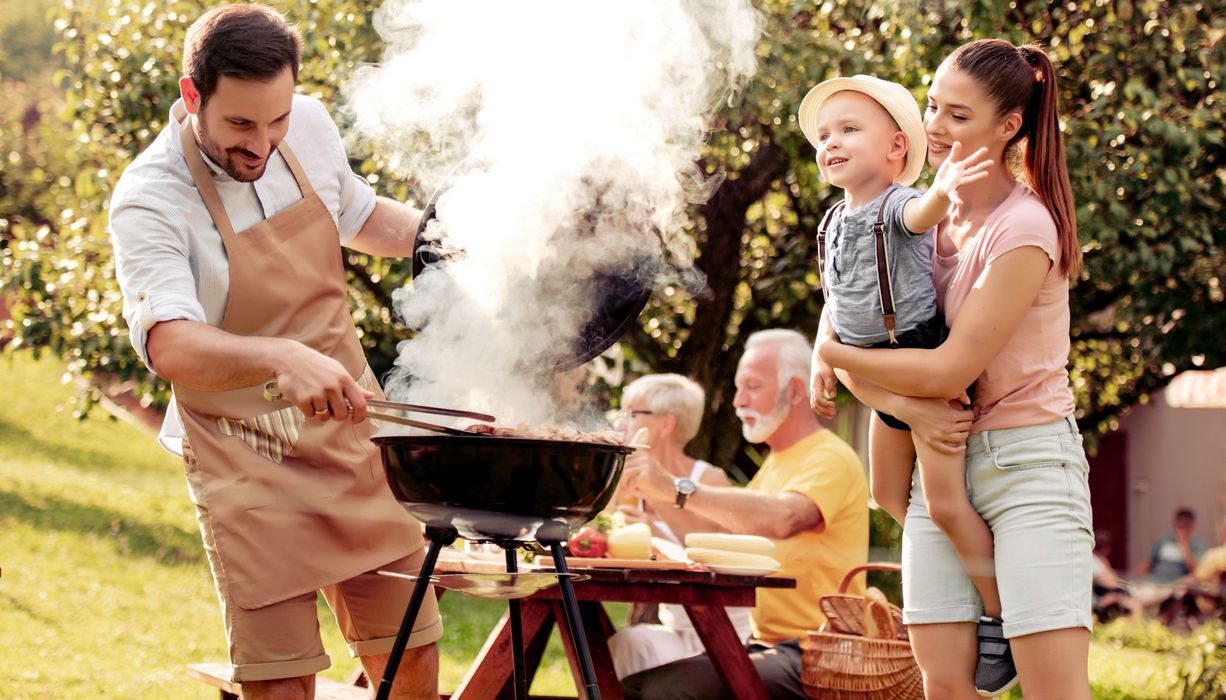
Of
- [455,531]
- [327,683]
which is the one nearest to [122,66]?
[327,683]

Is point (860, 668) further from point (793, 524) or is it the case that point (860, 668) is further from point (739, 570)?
point (793, 524)

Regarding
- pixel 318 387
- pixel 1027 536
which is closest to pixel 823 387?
pixel 1027 536

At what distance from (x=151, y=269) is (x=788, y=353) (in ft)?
9.35

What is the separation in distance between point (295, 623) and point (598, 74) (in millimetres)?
1753

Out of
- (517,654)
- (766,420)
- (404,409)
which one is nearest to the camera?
(404,409)

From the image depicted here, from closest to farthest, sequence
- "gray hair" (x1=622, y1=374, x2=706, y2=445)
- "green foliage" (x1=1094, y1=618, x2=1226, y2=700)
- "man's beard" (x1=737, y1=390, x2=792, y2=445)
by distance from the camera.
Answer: "man's beard" (x1=737, y1=390, x2=792, y2=445)
"green foliage" (x1=1094, y1=618, x2=1226, y2=700)
"gray hair" (x1=622, y1=374, x2=706, y2=445)

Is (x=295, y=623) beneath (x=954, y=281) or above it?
beneath

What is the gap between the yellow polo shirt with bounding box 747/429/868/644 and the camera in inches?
170

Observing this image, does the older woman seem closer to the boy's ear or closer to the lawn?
the lawn

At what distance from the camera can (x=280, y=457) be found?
8.94 feet

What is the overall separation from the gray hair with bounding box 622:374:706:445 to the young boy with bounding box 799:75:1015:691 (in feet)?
8.31

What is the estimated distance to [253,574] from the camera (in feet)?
8.63

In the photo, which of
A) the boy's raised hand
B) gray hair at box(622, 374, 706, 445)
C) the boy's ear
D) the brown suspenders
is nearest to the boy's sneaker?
the brown suspenders

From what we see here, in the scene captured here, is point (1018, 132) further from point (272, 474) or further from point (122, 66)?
point (122, 66)
